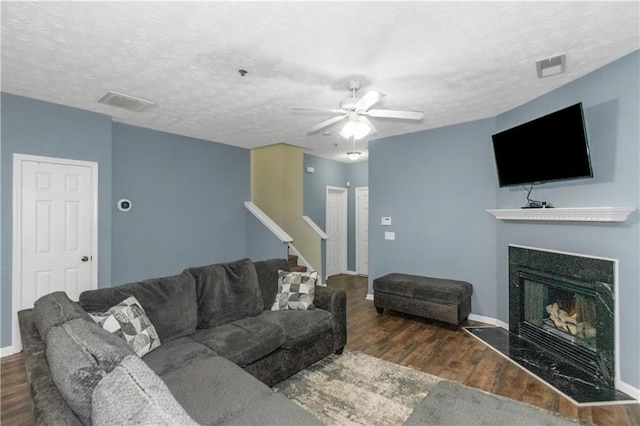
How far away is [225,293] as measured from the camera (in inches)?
107

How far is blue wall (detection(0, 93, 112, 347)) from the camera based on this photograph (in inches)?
123

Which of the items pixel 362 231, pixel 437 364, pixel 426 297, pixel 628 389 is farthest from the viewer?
pixel 362 231

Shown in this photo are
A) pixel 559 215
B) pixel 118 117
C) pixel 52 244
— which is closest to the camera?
pixel 559 215

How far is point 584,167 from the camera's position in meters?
2.61

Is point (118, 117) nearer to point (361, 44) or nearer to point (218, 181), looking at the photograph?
point (218, 181)

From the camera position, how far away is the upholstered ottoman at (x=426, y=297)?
3.68m

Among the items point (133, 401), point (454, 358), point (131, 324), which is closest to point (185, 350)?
point (131, 324)

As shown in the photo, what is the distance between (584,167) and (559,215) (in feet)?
1.61

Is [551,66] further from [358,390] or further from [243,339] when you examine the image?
[243,339]

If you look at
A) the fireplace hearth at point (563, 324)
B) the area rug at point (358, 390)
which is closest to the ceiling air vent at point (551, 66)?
the fireplace hearth at point (563, 324)

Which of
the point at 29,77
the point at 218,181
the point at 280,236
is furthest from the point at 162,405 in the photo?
the point at 218,181

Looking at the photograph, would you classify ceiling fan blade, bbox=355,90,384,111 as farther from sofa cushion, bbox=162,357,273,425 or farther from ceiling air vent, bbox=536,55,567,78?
sofa cushion, bbox=162,357,273,425

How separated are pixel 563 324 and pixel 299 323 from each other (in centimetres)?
262

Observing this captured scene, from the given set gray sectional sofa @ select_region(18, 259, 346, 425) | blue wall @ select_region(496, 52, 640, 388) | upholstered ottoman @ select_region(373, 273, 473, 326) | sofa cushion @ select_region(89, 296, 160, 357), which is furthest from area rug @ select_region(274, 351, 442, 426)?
blue wall @ select_region(496, 52, 640, 388)
